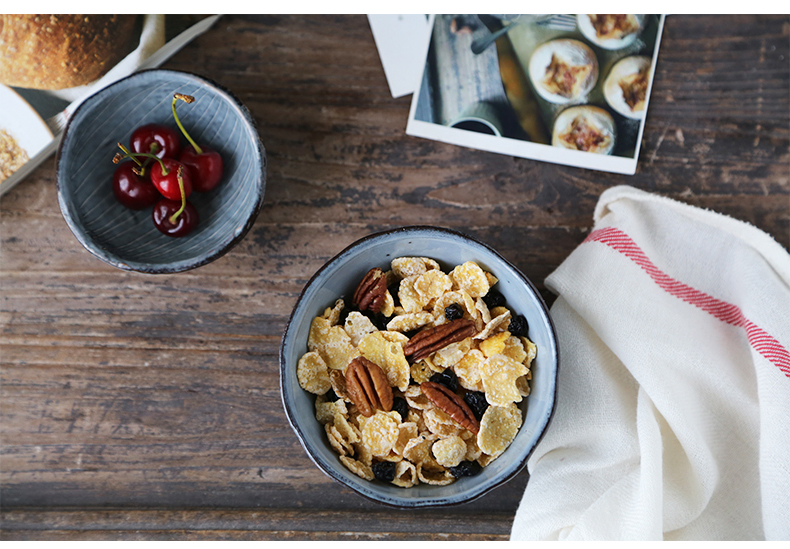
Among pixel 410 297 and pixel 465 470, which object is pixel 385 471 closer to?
pixel 465 470

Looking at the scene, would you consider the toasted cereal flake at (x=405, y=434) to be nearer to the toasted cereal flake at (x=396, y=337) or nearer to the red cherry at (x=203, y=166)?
the toasted cereal flake at (x=396, y=337)

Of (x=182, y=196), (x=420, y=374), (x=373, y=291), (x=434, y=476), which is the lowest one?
(x=434, y=476)

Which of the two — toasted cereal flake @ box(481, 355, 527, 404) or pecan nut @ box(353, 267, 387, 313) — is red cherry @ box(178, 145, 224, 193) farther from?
toasted cereal flake @ box(481, 355, 527, 404)

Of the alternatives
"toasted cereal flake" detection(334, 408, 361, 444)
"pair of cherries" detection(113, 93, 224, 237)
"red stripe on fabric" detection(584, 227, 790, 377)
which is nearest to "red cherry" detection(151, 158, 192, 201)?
"pair of cherries" detection(113, 93, 224, 237)

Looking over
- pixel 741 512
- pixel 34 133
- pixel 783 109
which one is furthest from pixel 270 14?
pixel 741 512

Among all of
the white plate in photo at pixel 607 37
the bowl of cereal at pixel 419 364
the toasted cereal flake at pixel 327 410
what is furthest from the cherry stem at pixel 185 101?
the white plate in photo at pixel 607 37

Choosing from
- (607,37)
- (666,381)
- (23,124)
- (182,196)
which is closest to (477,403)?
(666,381)

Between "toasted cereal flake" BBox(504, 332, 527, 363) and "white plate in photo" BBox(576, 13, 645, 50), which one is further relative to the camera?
"white plate in photo" BBox(576, 13, 645, 50)
